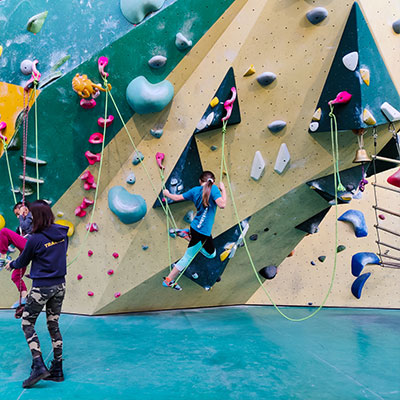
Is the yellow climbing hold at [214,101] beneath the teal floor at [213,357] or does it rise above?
above

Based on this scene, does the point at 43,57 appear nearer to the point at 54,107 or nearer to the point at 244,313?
the point at 54,107

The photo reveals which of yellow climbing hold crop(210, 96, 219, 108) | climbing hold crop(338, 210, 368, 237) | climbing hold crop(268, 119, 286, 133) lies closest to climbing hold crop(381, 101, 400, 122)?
climbing hold crop(268, 119, 286, 133)

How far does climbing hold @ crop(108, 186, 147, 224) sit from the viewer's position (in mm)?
4270

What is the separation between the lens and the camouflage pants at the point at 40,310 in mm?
2596

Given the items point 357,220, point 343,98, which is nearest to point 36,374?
point 343,98

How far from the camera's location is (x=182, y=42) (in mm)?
3756

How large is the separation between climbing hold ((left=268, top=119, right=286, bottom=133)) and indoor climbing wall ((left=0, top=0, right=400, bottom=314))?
0.02m

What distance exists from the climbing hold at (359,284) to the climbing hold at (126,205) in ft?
10.5

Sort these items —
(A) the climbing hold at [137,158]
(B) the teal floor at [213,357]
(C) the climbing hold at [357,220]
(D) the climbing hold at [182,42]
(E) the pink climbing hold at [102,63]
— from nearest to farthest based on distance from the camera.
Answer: (B) the teal floor at [213,357] → (D) the climbing hold at [182,42] → (E) the pink climbing hold at [102,63] → (A) the climbing hold at [137,158] → (C) the climbing hold at [357,220]

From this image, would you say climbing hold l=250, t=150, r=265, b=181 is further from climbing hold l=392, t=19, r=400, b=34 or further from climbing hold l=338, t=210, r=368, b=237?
climbing hold l=338, t=210, r=368, b=237

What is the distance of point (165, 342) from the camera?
3.65 metres

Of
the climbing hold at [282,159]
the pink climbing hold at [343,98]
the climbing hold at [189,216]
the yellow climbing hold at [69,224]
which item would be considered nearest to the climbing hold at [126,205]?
the climbing hold at [189,216]

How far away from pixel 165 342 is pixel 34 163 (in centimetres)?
241

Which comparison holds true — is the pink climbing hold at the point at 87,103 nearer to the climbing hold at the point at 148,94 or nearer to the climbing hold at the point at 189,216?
the climbing hold at the point at 148,94
